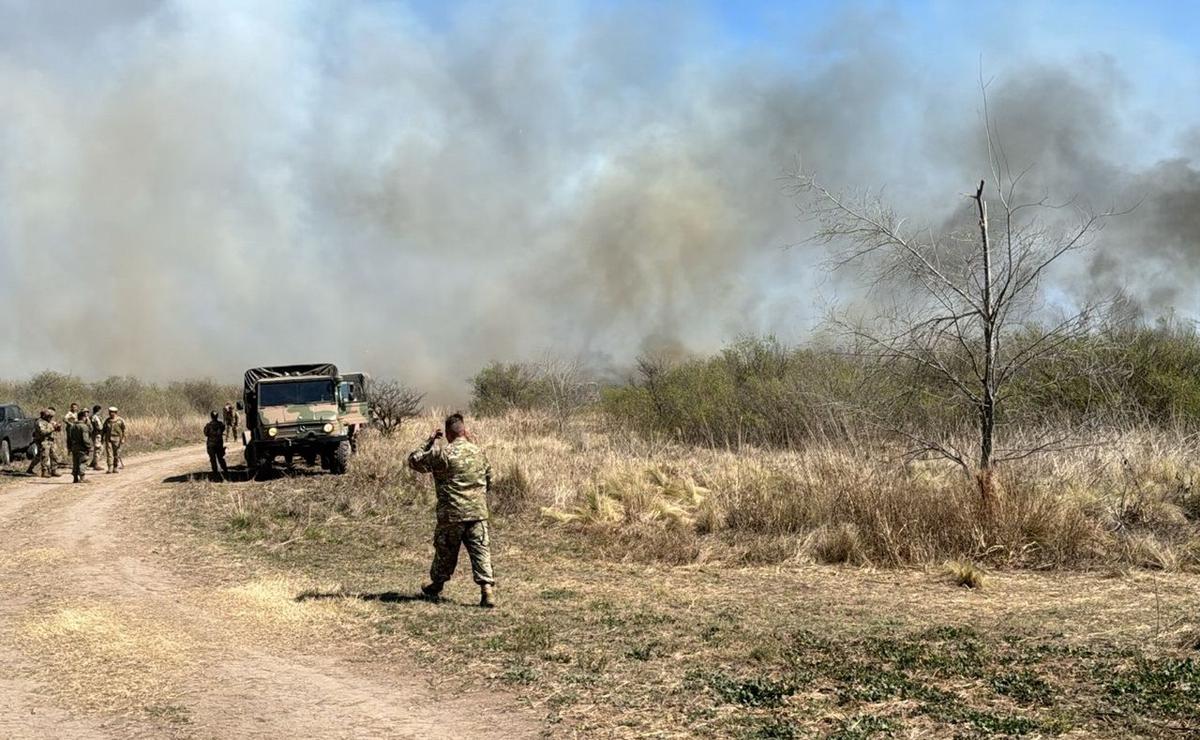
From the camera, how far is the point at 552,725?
195 inches

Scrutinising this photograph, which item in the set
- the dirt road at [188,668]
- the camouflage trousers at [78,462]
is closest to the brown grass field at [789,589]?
the dirt road at [188,668]

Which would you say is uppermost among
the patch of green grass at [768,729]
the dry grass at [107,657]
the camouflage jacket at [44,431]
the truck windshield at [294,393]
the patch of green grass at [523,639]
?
the truck windshield at [294,393]

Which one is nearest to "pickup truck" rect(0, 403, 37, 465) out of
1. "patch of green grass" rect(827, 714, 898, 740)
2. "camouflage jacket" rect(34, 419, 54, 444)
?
"camouflage jacket" rect(34, 419, 54, 444)

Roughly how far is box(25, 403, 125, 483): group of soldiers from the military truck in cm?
342

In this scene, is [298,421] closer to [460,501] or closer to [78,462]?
[78,462]

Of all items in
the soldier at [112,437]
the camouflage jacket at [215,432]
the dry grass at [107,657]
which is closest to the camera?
the dry grass at [107,657]

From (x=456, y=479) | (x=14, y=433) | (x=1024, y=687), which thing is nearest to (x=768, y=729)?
(x=1024, y=687)

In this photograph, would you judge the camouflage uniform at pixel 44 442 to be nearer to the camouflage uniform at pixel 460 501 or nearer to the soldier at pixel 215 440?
the soldier at pixel 215 440

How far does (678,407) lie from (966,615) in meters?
19.2

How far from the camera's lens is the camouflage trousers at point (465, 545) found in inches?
314

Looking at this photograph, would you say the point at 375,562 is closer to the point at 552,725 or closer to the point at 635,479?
the point at 635,479

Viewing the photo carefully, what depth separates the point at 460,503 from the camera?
316 inches

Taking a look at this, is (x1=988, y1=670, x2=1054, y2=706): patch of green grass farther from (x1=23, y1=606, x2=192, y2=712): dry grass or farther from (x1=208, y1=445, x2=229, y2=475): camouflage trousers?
(x1=208, y1=445, x2=229, y2=475): camouflage trousers

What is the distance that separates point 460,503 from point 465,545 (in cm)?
39
